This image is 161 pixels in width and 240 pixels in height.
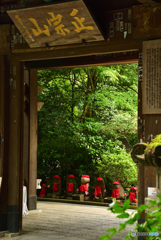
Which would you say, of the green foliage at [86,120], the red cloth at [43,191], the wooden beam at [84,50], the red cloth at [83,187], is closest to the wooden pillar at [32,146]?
the red cloth at [83,187]

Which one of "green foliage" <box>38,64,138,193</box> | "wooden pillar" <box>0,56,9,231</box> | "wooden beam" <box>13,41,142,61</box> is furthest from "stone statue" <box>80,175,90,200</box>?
"wooden beam" <box>13,41,142,61</box>

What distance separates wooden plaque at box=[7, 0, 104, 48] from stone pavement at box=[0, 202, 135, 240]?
2268 mm

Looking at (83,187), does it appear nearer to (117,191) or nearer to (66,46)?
(117,191)

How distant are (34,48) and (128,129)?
221 inches

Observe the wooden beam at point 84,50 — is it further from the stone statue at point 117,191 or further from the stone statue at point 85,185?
the stone statue at point 85,185

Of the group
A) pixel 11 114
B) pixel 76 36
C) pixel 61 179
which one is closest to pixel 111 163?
pixel 61 179

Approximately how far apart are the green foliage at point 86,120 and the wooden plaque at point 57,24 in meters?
4.78

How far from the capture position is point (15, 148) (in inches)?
223

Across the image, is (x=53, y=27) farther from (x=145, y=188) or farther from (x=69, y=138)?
(x=69, y=138)

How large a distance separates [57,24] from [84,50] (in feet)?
1.67

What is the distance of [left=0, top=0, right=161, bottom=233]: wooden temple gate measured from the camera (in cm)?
460

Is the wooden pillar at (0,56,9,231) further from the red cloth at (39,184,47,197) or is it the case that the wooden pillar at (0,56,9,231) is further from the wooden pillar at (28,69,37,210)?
the red cloth at (39,184,47,197)

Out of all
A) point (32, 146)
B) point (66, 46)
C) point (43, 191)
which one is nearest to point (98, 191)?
point (43, 191)

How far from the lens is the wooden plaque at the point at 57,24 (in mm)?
4695
